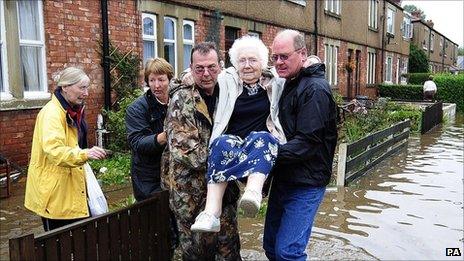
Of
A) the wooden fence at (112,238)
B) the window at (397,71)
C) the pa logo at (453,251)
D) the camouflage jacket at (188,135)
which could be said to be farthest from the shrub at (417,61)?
the camouflage jacket at (188,135)

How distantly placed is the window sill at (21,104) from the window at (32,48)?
120 mm

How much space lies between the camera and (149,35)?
10672 mm

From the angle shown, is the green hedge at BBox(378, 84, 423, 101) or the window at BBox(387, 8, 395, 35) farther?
the window at BBox(387, 8, 395, 35)

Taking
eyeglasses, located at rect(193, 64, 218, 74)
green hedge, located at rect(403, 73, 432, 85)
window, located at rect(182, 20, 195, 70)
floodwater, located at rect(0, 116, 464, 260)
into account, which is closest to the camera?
eyeglasses, located at rect(193, 64, 218, 74)

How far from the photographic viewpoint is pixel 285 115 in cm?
309

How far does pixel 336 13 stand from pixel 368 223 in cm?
1809

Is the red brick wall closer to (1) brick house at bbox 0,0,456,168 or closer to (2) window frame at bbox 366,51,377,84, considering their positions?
(1) brick house at bbox 0,0,456,168

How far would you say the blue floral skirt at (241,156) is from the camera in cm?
283

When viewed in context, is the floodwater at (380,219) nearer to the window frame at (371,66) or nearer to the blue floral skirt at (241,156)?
the blue floral skirt at (241,156)

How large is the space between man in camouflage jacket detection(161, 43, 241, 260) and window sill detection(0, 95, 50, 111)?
5225 mm

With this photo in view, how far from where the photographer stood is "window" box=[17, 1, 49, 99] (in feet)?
25.8

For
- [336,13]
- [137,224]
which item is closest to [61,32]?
[137,224]

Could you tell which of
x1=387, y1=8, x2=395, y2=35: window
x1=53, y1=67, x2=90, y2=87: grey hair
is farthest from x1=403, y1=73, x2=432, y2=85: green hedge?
x1=53, y1=67, x2=90, y2=87: grey hair

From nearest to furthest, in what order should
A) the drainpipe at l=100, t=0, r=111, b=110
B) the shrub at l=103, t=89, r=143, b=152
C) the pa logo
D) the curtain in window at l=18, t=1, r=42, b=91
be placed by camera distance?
the pa logo, the curtain in window at l=18, t=1, r=42, b=91, the shrub at l=103, t=89, r=143, b=152, the drainpipe at l=100, t=0, r=111, b=110
